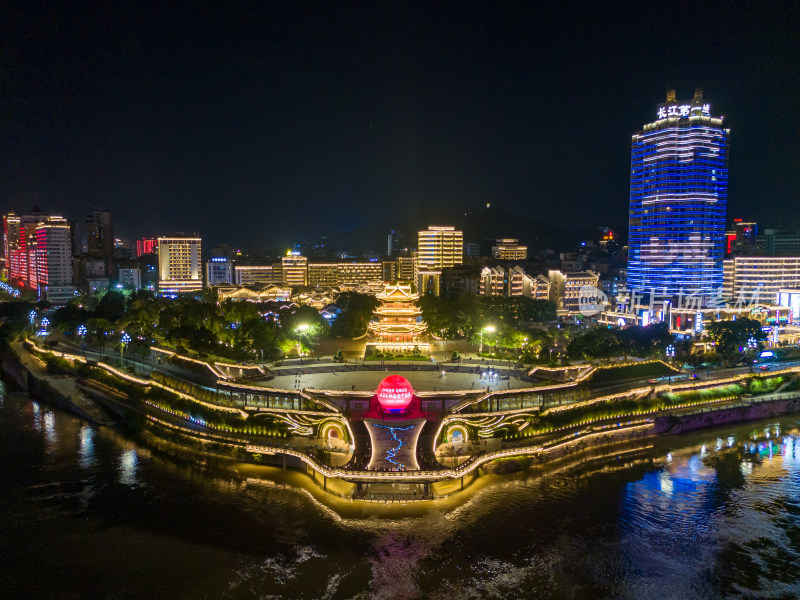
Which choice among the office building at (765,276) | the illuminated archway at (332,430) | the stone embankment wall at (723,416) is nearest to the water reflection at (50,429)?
the illuminated archway at (332,430)

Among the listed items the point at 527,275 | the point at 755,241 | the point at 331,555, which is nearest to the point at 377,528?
the point at 331,555

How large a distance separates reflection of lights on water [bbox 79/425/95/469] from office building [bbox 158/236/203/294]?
257 feet

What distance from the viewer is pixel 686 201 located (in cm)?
6581

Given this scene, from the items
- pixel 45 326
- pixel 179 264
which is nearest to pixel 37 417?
pixel 45 326

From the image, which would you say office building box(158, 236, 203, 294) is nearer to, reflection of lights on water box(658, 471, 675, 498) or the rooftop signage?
the rooftop signage

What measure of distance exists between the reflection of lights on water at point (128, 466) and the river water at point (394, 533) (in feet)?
0.37

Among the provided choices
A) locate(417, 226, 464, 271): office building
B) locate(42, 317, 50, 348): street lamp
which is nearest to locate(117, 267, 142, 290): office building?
locate(42, 317, 50, 348): street lamp

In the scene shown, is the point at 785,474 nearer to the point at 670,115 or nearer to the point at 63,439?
the point at 63,439

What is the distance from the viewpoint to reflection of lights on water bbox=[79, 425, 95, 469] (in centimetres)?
2817

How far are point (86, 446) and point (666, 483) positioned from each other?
98.6ft

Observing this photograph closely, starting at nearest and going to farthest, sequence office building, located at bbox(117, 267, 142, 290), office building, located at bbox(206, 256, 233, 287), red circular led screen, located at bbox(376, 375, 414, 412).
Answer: red circular led screen, located at bbox(376, 375, 414, 412)
office building, located at bbox(117, 267, 142, 290)
office building, located at bbox(206, 256, 233, 287)

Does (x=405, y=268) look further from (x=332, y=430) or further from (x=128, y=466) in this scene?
(x=128, y=466)

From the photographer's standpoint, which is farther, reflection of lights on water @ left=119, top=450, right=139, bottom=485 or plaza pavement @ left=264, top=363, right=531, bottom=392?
plaza pavement @ left=264, top=363, right=531, bottom=392

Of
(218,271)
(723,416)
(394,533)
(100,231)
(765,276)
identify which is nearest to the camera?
(394,533)
